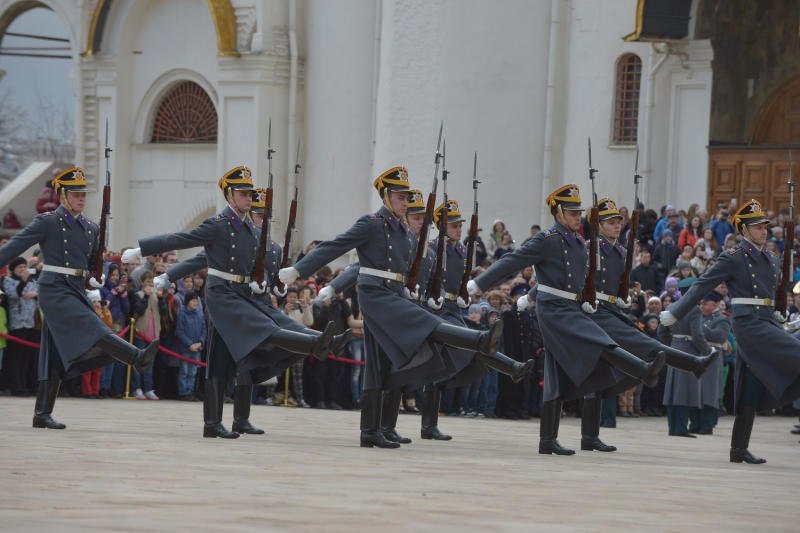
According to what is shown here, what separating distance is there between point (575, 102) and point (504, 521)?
1986 cm

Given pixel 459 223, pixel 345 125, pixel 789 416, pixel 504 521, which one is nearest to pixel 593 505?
pixel 504 521

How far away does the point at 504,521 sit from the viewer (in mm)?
6797

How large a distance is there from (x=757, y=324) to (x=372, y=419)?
294cm

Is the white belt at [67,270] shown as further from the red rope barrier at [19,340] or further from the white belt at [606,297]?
the red rope barrier at [19,340]

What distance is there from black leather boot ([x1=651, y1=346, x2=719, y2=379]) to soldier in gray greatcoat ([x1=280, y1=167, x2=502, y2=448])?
1473 millimetres

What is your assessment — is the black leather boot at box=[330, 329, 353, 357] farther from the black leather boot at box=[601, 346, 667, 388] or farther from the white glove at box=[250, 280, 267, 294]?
the black leather boot at box=[601, 346, 667, 388]

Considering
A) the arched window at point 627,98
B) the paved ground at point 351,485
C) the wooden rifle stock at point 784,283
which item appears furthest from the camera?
the arched window at point 627,98

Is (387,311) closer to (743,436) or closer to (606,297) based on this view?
(606,297)

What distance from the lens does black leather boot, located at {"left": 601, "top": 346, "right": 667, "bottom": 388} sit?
10.5m

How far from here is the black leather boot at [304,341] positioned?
1047 centimetres

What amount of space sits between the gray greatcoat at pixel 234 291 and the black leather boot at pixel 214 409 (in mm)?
226

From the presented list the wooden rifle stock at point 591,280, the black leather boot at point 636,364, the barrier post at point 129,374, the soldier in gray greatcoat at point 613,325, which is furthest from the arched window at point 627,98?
the black leather boot at point 636,364

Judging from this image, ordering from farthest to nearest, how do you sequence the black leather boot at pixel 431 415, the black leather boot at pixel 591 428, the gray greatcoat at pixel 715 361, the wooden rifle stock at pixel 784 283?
the gray greatcoat at pixel 715 361, the black leather boot at pixel 431 415, the black leather boot at pixel 591 428, the wooden rifle stock at pixel 784 283

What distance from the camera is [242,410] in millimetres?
11578
